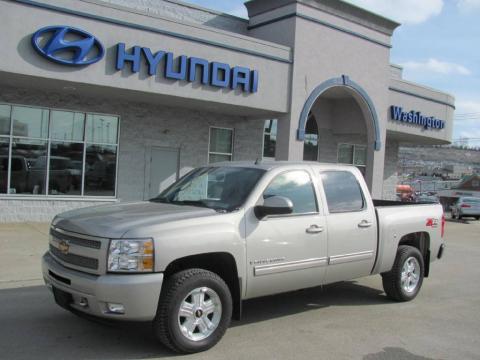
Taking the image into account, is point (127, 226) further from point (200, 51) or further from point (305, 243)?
point (200, 51)

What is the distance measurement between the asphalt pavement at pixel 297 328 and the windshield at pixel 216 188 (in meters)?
1.41

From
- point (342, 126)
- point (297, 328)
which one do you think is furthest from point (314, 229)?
point (342, 126)

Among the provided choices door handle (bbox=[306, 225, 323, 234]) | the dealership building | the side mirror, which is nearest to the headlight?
the side mirror

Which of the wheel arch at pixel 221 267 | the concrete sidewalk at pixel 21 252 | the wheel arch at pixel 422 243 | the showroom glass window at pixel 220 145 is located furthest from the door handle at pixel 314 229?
the showroom glass window at pixel 220 145

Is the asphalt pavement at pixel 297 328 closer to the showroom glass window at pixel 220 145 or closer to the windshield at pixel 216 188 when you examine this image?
the windshield at pixel 216 188

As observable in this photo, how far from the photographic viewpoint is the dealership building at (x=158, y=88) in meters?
12.4

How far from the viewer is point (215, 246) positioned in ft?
16.5

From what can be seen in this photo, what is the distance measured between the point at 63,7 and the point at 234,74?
498cm

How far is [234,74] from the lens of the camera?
15070mm

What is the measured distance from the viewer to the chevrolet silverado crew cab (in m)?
4.63

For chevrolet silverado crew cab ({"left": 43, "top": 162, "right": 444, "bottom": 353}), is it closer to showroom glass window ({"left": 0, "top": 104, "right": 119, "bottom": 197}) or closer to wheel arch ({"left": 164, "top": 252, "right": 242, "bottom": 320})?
wheel arch ({"left": 164, "top": 252, "right": 242, "bottom": 320})

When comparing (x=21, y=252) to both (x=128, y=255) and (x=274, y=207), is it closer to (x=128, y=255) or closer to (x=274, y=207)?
(x=128, y=255)

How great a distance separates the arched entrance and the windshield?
12.5m

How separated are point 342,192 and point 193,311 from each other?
8.58 ft
